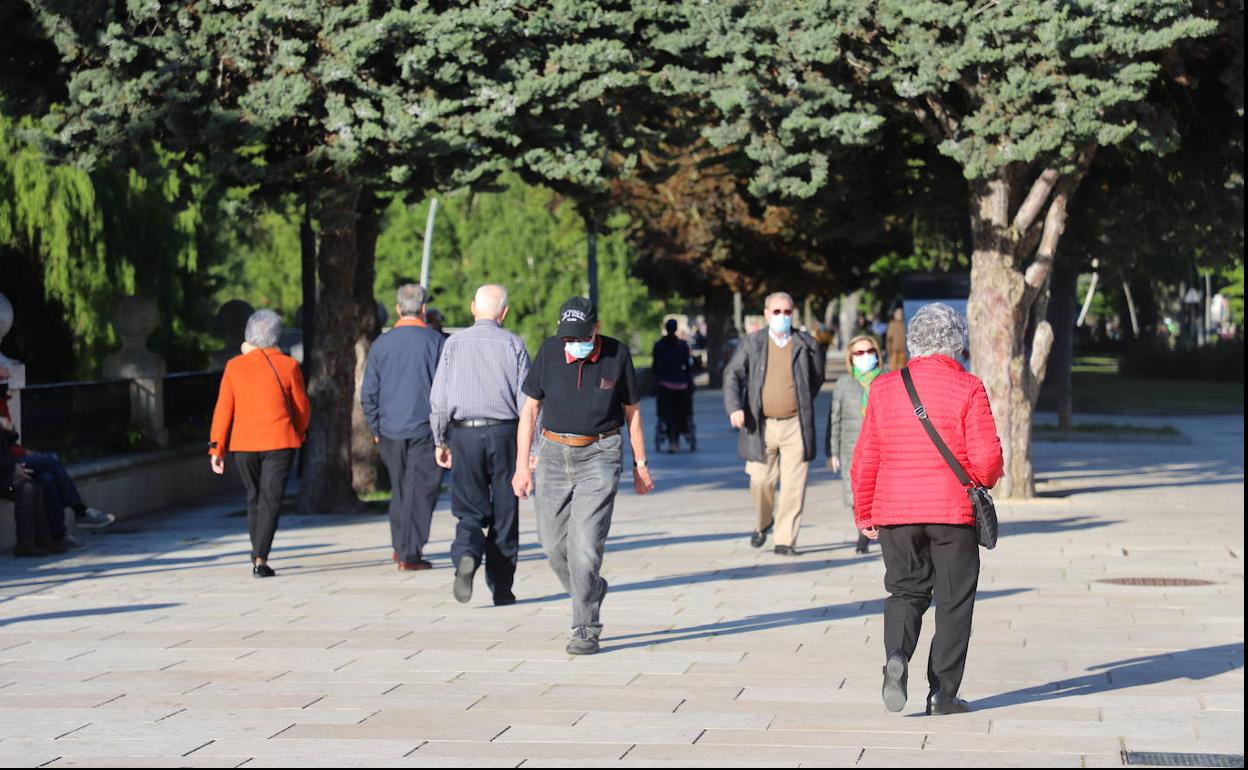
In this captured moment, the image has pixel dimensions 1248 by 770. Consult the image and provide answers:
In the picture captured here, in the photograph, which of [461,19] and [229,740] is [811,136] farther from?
[229,740]

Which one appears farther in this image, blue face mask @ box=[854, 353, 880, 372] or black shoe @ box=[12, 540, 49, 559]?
blue face mask @ box=[854, 353, 880, 372]

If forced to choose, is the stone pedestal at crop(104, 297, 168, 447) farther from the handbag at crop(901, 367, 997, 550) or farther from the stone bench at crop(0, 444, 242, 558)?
the handbag at crop(901, 367, 997, 550)

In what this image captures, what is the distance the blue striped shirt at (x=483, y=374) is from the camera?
10.2 m

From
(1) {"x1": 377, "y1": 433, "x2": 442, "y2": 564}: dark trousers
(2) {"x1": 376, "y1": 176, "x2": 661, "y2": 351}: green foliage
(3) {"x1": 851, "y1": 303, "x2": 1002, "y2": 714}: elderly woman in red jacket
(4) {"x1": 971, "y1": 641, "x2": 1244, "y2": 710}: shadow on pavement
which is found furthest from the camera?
(2) {"x1": 376, "y1": 176, "x2": 661, "y2": 351}: green foliage

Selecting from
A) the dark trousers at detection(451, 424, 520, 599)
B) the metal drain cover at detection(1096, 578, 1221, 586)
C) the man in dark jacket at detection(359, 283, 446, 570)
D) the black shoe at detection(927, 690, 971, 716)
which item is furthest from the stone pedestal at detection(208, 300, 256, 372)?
the black shoe at detection(927, 690, 971, 716)

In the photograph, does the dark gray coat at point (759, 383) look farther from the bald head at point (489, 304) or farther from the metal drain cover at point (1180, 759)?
the metal drain cover at point (1180, 759)

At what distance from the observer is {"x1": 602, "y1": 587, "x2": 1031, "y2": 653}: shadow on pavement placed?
939cm

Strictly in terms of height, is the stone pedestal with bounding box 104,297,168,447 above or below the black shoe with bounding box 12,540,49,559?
above

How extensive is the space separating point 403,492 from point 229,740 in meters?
5.29

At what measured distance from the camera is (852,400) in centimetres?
1338

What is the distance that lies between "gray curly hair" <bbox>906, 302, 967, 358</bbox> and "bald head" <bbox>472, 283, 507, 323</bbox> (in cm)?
341

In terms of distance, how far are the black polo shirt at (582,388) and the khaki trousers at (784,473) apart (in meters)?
3.86

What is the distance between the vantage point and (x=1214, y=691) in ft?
25.9

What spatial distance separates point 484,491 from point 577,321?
166cm
